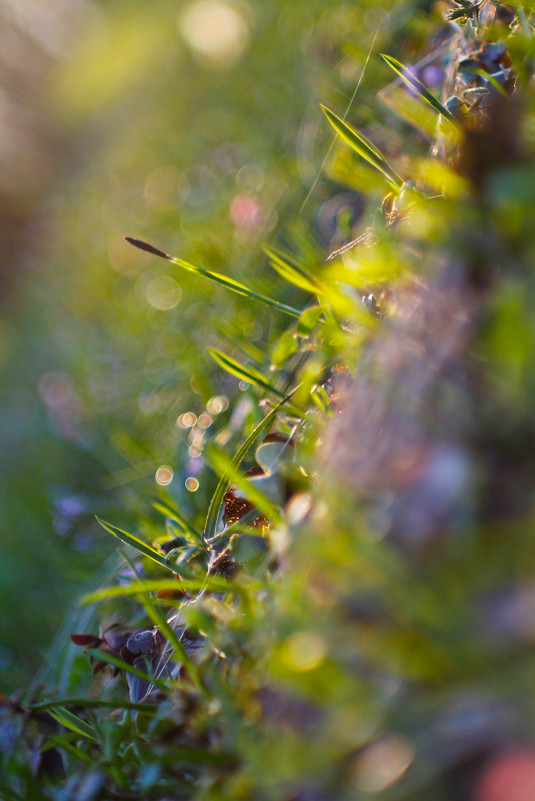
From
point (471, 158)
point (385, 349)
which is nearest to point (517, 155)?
point (471, 158)

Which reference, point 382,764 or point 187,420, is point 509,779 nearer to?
point 382,764

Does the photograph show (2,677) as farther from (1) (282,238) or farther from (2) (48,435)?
(1) (282,238)

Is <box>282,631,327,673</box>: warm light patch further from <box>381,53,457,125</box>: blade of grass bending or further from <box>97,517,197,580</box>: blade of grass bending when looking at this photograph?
<box>381,53,457,125</box>: blade of grass bending

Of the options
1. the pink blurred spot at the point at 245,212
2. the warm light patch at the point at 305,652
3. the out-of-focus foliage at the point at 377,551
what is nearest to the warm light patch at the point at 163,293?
the pink blurred spot at the point at 245,212

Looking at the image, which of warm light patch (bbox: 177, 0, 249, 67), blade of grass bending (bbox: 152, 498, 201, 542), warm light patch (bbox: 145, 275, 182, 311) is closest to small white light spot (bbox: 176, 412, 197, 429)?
blade of grass bending (bbox: 152, 498, 201, 542)

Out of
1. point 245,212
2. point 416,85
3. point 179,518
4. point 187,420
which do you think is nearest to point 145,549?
point 179,518

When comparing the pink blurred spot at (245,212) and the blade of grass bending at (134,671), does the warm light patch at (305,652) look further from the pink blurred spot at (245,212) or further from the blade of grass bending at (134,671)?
the pink blurred spot at (245,212)
